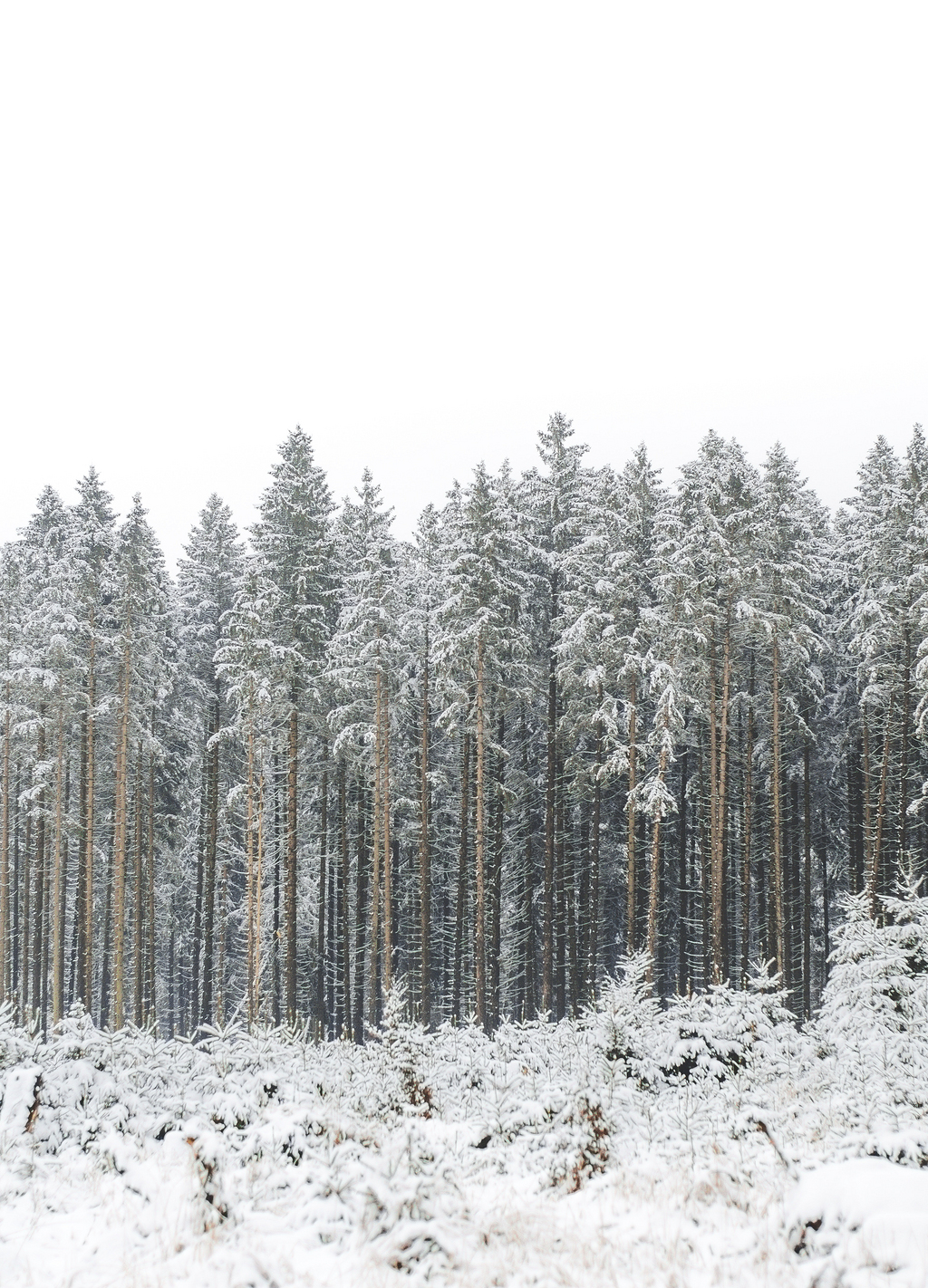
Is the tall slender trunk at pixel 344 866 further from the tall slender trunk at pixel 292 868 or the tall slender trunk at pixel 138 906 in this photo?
the tall slender trunk at pixel 138 906

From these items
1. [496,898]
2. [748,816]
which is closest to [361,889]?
[496,898]

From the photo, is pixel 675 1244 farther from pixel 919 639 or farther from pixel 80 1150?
pixel 919 639

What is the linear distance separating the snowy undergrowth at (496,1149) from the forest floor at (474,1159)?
0.08ft

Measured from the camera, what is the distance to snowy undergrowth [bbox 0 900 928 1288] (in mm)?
5223

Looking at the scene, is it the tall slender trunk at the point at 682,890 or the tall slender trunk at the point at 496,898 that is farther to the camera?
the tall slender trunk at the point at 682,890

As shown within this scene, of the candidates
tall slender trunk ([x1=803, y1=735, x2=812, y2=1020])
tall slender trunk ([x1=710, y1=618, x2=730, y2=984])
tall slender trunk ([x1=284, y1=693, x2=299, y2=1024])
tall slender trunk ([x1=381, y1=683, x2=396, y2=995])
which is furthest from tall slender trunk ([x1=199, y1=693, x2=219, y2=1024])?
tall slender trunk ([x1=803, y1=735, x2=812, y2=1020])

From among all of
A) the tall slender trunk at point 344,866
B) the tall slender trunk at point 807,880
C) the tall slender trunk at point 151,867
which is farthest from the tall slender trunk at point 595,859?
the tall slender trunk at point 151,867

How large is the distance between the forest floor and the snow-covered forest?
4cm

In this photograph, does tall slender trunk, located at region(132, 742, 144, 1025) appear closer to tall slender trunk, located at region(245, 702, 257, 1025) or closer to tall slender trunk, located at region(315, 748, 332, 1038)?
tall slender trunk, located at region(245, 702, 257, 1025)

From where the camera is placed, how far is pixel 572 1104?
25.0 feet

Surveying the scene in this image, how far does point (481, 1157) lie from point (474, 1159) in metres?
0.11

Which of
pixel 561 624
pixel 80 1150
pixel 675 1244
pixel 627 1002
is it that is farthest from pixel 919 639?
pixel 80 1150

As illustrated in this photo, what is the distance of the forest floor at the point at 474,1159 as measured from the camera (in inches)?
203

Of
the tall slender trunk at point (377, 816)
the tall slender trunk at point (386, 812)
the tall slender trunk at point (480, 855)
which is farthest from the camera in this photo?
the tall slender trunk at point (377, 816)
